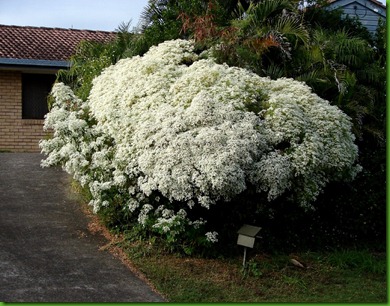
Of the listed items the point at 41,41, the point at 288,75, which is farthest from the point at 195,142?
the point at 41,41

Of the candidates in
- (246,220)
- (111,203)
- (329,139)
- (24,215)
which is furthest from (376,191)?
(24,215)

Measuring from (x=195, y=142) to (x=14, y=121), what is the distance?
30.9 ft

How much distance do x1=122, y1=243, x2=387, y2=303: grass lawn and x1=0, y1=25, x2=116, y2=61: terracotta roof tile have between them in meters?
8.78

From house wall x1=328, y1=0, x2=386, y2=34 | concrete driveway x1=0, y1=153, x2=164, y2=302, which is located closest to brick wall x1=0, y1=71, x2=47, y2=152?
concrete driveway x1=0, y1=153, x2=164, y2=302

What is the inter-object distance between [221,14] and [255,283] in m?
5.47

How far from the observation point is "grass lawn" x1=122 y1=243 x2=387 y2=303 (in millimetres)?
7684

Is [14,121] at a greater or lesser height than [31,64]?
lesser

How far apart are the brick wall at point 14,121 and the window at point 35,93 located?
0.23m

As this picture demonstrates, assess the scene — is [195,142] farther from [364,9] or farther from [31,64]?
[364,9]

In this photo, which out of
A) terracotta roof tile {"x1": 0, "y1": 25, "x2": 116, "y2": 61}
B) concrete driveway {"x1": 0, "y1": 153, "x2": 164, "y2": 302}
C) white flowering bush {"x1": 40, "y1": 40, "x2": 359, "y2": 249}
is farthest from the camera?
terracotta roof tile {"x1": 0, "y1": 25, "x2": 116, "y2": 61}

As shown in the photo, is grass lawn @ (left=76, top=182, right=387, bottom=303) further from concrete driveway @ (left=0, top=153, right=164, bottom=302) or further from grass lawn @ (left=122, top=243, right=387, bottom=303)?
concrete driveway @ (left=0, top=153, right=164, bottom=302)

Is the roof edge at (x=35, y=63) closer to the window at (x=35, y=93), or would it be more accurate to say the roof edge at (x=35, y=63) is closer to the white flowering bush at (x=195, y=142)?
the window at (x=35, y=93)

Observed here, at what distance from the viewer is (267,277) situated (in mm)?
8258

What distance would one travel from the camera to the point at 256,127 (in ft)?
29.1
